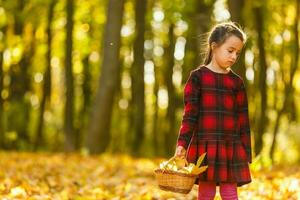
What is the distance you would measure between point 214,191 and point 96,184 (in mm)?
3866

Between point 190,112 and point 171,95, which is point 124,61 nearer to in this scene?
point 171,95

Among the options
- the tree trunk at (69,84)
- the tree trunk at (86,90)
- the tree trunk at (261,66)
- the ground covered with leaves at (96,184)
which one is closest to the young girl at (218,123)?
the ground covered with leaves at (96,184)

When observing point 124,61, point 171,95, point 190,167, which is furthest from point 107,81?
point 124,61

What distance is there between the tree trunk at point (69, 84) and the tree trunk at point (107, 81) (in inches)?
77.0

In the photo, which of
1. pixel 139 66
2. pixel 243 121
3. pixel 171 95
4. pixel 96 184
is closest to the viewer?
pixel 243 121

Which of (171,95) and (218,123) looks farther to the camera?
(171,95)

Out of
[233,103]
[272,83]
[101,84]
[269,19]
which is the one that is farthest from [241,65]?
[272,83]

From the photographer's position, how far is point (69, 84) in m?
17.0

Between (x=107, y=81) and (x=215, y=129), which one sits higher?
(x=107, y=81)

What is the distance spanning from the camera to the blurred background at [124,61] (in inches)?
587

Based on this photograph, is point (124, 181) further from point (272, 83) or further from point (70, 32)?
point (272, 83)

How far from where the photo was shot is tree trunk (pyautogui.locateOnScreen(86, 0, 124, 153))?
A: 568 inches

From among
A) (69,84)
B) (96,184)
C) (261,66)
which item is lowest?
(96,184)

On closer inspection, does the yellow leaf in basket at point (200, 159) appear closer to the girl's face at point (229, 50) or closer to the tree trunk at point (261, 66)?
the girl's face at point (229, 50)
